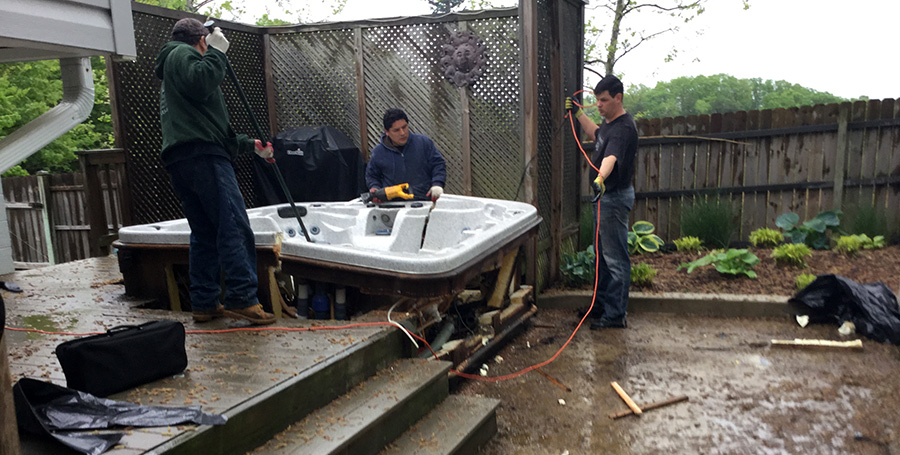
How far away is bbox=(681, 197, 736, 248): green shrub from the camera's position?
6.26 metres

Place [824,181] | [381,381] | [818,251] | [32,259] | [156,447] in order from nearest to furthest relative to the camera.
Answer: [156,447], [381,381], [818,251], [824,181], [32,259]

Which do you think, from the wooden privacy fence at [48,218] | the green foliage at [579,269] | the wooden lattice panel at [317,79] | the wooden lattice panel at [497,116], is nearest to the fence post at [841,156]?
the green foliage at [579,269]

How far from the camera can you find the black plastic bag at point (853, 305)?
3.97 m

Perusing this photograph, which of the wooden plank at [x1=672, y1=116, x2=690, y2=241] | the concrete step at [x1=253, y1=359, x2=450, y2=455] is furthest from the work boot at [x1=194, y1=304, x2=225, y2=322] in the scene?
the wooden plank at [x1=672, y1=116, x2=690, y2=241]

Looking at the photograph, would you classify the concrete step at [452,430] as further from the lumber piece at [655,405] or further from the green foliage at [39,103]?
the green foliage at [39,103]

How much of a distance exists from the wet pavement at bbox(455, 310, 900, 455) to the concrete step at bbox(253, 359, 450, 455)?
0.43 meters

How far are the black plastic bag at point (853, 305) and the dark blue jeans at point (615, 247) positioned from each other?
1292 millimetres

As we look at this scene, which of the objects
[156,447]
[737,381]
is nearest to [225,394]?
[156,447]

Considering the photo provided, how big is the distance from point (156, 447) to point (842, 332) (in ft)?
14.1

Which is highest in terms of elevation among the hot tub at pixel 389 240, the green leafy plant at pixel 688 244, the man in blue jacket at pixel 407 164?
the man in blue jacket at pixel 407 164

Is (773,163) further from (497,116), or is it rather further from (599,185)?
(599,185)

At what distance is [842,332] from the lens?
416 cm

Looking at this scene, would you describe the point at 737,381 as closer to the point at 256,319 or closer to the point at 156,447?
the point at 256,319

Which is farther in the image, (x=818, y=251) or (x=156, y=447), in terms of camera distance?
(x=818, y=251)
